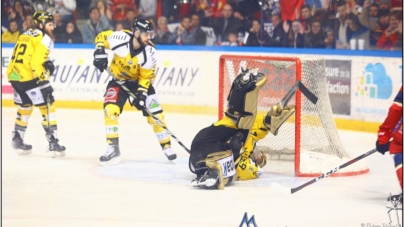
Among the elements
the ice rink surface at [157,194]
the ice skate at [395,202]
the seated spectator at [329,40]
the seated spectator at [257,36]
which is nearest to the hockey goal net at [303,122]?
the ice rink surface at [157,194]

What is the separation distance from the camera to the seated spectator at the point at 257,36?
10.2m

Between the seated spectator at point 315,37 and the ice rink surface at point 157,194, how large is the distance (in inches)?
65.7

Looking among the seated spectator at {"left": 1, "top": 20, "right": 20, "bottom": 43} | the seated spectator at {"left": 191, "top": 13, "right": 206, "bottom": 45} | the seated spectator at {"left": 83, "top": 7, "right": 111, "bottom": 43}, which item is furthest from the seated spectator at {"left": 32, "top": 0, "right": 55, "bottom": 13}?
the seated spectator at {"left": 191, "top": 13, "right": 206, "bottom": 45}

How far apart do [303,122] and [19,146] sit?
8.60 ft

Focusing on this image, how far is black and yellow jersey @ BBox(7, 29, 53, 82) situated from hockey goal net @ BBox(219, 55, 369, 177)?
60.5 inches

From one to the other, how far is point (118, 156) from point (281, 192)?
178cm

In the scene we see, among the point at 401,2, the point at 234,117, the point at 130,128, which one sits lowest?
the point at 130,128

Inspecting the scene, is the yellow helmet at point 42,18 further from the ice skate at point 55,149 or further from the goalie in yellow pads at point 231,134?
the goalie in yellow pads at point 231,134

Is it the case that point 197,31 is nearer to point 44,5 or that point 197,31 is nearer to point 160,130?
point 44,5

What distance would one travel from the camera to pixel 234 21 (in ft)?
35.1

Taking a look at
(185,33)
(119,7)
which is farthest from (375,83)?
(119,7)

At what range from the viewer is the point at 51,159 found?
24.7ft

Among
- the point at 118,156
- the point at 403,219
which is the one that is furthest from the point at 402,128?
the point at 118,156

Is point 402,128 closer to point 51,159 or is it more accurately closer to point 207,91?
point 51,159
